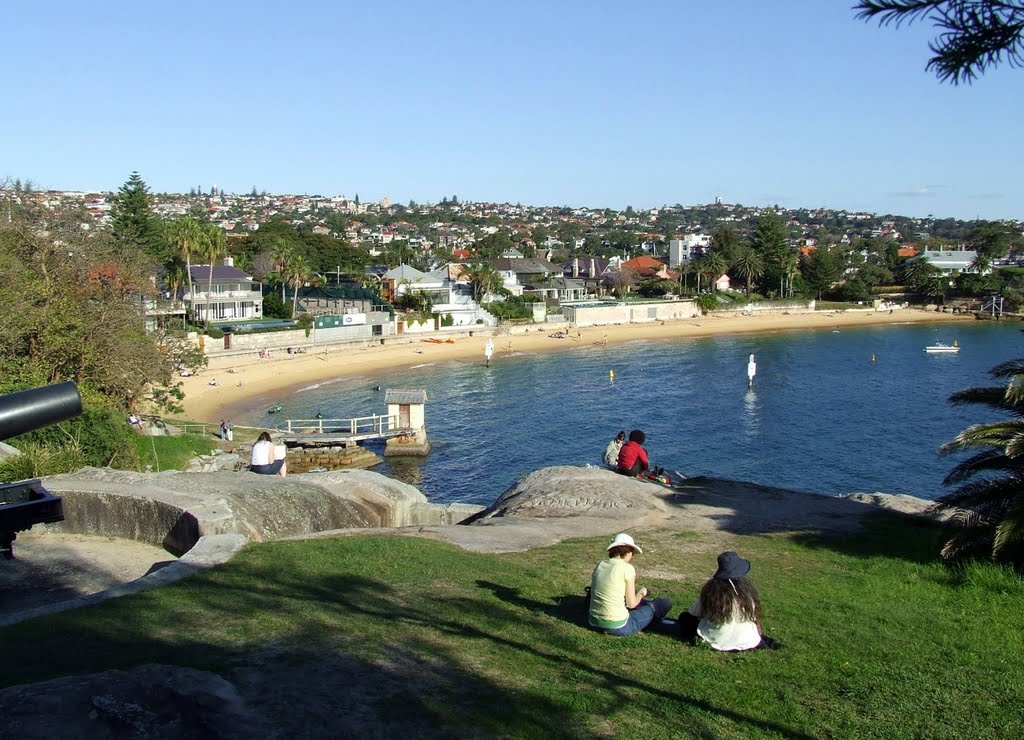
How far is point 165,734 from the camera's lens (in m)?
4.93

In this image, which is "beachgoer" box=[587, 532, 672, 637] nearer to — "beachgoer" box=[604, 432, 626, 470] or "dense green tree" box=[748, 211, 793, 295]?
"beachgoer" box=[604, 432, 626, 470]

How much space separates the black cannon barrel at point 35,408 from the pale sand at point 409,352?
3677 cm

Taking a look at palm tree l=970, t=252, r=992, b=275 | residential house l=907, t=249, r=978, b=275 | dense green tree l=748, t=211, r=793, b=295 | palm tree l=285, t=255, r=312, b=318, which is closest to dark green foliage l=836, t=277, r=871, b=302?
dense green tree l=748, t=211, r=793, b=295

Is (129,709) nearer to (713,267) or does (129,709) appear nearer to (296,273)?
(296,273)

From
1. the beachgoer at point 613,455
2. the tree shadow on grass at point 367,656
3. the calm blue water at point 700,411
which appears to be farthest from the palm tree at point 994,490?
the calm blue water at point 700,411

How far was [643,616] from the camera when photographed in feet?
25.3

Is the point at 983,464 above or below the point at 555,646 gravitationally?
above

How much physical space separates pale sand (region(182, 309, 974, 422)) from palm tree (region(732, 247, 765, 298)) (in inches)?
423

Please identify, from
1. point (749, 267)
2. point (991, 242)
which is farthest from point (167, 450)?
point (991, 242)

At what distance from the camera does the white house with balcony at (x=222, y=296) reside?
211 feet

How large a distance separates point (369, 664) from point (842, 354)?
229ft

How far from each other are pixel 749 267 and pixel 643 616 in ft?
343

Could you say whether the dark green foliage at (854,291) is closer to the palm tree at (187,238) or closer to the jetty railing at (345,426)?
the palm tree at (187,238)

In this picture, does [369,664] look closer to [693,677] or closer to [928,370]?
[693,677]
